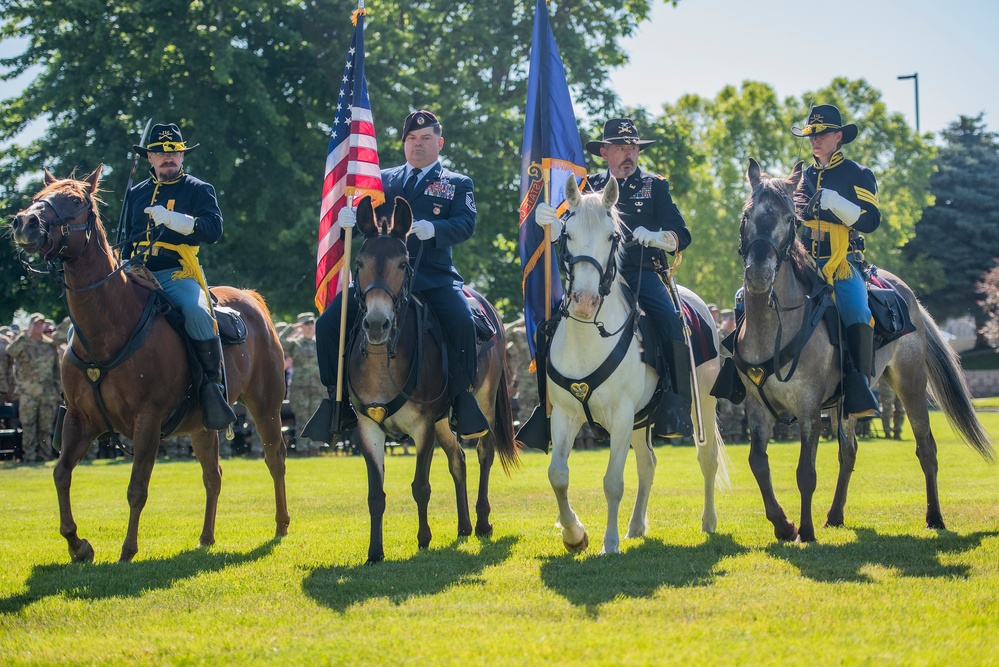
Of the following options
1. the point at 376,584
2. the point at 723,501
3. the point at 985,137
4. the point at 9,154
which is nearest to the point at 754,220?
the point at 376,584

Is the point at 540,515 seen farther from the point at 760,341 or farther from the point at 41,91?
the point at 41,91

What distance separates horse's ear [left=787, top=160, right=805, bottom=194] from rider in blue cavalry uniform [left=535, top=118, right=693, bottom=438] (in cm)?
102

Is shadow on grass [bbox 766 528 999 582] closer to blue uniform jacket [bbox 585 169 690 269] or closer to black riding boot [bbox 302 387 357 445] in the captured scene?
blue uniform jacket [bbox 585 169 690 269]

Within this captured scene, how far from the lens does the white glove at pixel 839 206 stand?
33.2ft

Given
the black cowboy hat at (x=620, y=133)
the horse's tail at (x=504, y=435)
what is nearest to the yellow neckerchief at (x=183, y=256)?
Result: the horse's tail at (x=504, y=435)

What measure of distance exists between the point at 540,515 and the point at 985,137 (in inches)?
2674

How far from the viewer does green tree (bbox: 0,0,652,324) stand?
96.9 ft

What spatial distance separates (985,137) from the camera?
7169 centimetres

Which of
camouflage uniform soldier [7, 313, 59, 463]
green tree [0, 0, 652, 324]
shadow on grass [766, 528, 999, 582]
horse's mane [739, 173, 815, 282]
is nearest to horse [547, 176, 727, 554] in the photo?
horse's mane [739, 173, 815, 282]

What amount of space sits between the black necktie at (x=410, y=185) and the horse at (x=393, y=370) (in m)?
0.71

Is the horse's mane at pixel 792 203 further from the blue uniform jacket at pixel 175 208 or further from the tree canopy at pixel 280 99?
the tree canopy at pixel 280 99

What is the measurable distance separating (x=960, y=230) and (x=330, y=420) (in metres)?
65.0

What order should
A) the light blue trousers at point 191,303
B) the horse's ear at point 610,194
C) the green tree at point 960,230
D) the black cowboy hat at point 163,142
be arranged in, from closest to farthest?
1. the horse's ear at point 610,194
2. the light blue trousers at point 191,303
3. the black cowboy hat at point 163,142
4. the green tree at point 960,230

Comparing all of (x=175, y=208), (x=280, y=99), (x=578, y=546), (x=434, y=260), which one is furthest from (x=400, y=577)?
(x=280, y=99)
